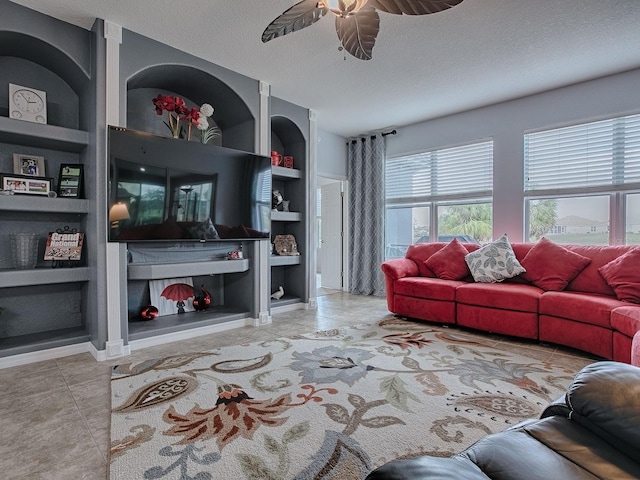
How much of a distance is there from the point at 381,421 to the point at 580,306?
230 centimetres

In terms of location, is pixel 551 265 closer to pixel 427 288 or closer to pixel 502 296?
pixel 502 296

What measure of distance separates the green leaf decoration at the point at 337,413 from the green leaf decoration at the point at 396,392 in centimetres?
32

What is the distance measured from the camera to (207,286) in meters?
4.40

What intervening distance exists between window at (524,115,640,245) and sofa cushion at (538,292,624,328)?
120 centimetres

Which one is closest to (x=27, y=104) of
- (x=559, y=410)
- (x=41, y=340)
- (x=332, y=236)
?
(x=41, y=340)

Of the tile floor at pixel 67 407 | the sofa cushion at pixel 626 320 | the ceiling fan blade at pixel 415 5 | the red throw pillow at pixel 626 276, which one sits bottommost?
the tile floor at pixel 67 407

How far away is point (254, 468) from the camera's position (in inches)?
60.9

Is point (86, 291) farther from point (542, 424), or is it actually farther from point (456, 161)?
point (456, 161)

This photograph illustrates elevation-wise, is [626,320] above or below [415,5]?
below

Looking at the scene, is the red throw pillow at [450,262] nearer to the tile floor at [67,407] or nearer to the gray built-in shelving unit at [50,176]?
the tile floor at [67,407]

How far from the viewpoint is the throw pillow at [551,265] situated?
3561 millimetres

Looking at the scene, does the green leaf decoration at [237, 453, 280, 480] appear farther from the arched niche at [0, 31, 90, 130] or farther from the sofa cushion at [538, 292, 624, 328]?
the arched niche at [0, 31, 90, 130]

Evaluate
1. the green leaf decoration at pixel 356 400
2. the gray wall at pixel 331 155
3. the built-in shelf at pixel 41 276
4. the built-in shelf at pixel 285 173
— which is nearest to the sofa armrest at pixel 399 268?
the built-in shelf at pixel 285 173

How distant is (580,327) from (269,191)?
344 centimetres
